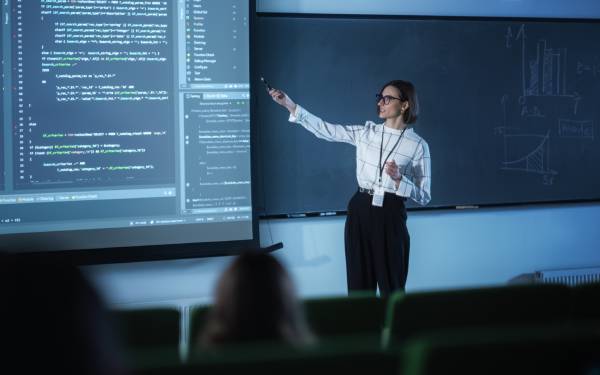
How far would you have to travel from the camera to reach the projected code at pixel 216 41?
158 inches

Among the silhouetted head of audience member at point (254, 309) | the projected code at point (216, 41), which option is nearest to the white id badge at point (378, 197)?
the projected code at point (216, 41)

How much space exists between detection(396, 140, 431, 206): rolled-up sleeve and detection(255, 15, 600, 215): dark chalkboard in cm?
50

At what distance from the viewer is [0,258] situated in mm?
800

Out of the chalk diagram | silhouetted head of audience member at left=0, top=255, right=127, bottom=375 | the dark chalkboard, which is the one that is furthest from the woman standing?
silhouetted head of audience member at left=0, top=255, right=127, bottom=375

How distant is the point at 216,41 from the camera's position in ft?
13.3

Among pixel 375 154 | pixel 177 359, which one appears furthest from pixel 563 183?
pixel 177 359

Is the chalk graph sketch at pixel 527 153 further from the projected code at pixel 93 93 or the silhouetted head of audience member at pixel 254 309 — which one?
the silhouetted head of audience member at pixel 254 309

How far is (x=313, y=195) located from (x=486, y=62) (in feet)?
5.13

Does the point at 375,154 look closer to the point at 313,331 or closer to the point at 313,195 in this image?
the point at 313,195

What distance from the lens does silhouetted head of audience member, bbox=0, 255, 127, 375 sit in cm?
75

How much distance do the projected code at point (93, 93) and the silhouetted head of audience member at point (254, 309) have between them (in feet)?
8.75

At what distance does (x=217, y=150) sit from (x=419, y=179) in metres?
1.26

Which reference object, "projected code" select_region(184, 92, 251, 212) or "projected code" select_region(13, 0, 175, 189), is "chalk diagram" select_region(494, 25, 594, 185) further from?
"projected code" select_region(13, 0, 175, 189)

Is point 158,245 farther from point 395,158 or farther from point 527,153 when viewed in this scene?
point 527,153
